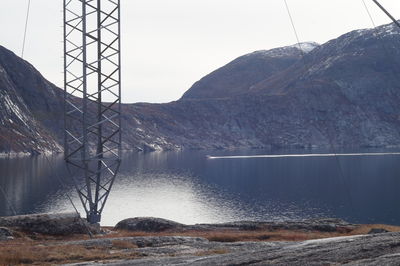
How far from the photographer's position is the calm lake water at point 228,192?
89.1m

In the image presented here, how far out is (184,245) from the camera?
2827 centimetres

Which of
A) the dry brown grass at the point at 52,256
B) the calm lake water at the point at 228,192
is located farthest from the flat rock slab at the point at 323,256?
the calm lake water at the point at 228,192

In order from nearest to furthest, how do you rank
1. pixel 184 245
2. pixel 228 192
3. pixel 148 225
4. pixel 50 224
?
pixel 184 245 < pixel 50 224 < pixel 148 225 < pixel 228 192

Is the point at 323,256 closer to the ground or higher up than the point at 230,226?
higher up

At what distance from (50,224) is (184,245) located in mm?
16049

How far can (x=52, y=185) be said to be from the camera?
122 metres

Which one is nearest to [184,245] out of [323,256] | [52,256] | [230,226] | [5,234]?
[52,256]

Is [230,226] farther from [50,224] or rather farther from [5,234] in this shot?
[5,234]

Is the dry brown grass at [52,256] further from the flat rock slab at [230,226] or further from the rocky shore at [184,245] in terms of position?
the flat rock slab at [230,226]

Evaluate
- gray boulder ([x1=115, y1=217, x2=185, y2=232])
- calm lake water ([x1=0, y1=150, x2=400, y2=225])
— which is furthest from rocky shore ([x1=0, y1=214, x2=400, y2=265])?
calm lake water ([x1=0, y1=150, x2=400, y2=225])

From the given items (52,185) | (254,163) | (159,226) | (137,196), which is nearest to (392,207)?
(137,196)

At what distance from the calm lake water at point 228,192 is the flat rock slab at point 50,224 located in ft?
105

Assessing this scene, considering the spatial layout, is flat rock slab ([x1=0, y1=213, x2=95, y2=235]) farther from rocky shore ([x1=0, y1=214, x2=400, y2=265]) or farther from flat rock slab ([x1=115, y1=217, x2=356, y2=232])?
flat rock slab ([x1=115, y1=217, x2=356, y2=232])

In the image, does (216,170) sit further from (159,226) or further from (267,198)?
(159,226)
